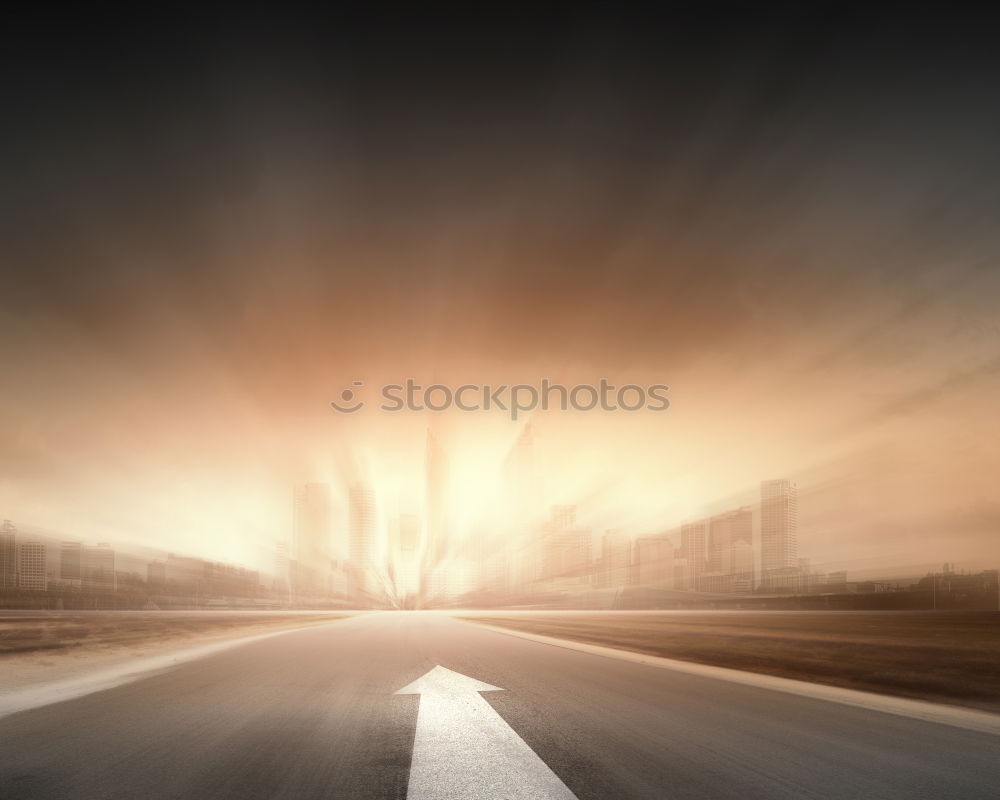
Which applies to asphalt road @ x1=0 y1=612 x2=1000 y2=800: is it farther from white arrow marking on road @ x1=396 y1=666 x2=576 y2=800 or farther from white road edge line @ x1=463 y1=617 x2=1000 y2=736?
white road edge line @ x1=463 y1=617 x2=1000 y2=736

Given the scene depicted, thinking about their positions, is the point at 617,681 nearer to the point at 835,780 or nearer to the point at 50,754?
the point at 835,780

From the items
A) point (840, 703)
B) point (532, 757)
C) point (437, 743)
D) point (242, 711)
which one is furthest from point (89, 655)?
point (840, 703)

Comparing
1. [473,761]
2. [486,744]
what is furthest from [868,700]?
[473,761]

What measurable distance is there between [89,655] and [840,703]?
25.7 metres

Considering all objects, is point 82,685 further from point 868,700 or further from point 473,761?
point 868,700

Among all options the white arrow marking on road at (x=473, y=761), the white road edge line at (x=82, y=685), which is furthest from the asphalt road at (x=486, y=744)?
the white road edge line at (x=82, y=685)

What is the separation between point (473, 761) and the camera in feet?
24.1

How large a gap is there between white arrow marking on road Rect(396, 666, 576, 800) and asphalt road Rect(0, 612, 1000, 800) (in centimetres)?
5

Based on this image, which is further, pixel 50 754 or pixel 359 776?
pixel 50 754

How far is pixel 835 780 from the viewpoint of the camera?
6.74 meters

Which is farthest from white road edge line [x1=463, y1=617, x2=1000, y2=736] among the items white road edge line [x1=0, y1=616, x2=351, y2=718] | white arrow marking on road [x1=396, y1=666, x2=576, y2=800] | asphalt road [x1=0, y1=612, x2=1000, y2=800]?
white road edge line [x1=0, y1=616, x2=351, y2=718]

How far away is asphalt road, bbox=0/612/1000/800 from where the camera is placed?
646 centimetres

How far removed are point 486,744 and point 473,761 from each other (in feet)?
2.82

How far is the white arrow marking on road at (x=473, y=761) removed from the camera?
20.2 ft
